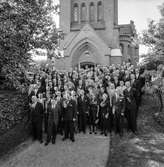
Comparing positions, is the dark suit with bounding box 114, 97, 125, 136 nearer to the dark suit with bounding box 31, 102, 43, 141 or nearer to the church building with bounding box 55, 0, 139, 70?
the dark suit with bounding box 31, 102, 43, 141

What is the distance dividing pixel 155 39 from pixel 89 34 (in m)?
19.7

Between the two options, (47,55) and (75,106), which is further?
(47,55)

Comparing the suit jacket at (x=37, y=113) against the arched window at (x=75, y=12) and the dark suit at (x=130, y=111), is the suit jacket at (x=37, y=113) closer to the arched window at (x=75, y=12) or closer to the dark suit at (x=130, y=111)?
the dark suit at (x=130, y=111)

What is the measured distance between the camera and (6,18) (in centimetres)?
912

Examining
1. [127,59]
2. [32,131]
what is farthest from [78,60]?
[32,131]

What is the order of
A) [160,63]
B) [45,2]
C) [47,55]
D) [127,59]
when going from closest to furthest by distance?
1. [160,63]
2. [45,2]
3. [47,55]
4. [127,59]

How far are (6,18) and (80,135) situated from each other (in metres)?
6.17

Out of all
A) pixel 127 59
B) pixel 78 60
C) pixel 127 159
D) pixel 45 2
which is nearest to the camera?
pixel 127 159

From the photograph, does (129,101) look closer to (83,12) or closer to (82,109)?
(82,109)

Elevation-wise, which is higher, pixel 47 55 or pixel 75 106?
pixel 47 55

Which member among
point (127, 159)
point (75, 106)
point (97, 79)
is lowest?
point (127, 159)

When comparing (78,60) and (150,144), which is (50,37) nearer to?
(150,144)

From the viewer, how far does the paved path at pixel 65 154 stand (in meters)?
9.85

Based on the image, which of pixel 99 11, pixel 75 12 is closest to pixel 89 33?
pixel 99 11
